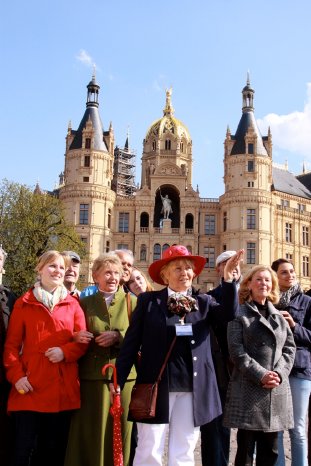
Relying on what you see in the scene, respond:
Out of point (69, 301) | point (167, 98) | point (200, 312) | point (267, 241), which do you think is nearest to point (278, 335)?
point (200, 312)

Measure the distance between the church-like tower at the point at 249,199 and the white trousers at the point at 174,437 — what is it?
4726 centimetres

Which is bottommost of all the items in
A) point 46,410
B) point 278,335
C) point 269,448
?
point 269,448

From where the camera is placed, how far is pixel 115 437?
5051 mm

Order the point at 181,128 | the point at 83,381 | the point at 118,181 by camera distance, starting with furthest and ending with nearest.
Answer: the point at 118,181
the point at 181,128
the point at 83,381

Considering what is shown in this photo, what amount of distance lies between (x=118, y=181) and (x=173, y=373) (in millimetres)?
67213

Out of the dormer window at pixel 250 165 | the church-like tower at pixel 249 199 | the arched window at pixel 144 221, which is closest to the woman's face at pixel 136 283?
the church-like tower at pixel 249 199

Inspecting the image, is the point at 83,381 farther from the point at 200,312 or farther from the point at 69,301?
the point at 200,312

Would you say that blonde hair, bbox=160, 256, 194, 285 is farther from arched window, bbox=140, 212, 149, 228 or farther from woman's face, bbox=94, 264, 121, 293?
arched window, bbox=140, 212, 149, 228

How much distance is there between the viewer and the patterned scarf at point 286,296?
20.8 ft

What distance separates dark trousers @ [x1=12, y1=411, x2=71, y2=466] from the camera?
523 cm

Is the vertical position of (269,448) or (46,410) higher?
(46,410)

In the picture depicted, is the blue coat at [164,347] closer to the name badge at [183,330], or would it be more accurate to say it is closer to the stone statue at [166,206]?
the name badge at [183,330]

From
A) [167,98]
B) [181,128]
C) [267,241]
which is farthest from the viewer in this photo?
[167,98]

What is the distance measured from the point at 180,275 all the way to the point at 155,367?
2.99 feet
